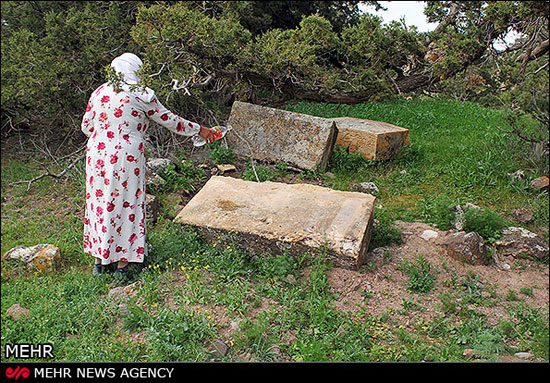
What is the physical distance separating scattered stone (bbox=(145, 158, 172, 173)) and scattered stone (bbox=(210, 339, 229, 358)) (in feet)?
11.0

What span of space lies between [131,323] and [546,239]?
8.16 feet

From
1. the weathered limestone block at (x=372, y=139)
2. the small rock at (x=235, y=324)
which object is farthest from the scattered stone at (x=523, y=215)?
the small rock at (x=235, y=324)

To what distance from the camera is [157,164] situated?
20.0 feet

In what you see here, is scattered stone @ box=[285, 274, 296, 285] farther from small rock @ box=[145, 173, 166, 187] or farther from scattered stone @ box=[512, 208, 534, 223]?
small rock @ box=[145, 173, 166, 187]

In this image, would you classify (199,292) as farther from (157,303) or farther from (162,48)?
(162,48)

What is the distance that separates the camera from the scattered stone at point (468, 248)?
3.86 meters

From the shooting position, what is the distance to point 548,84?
7.18 ft

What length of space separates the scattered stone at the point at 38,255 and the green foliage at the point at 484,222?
354cm

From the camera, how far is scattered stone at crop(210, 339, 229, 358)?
296 cm

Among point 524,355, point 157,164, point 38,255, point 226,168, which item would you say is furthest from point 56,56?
point 524,355

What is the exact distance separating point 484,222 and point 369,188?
165cm
